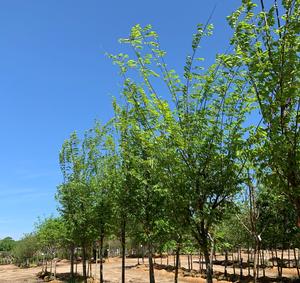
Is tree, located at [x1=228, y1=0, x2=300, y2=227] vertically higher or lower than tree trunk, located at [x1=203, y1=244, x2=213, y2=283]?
higher

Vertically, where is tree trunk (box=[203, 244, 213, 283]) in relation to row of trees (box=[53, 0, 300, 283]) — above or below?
below

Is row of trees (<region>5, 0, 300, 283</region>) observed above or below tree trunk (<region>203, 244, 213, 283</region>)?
above

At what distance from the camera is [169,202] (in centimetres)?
1016

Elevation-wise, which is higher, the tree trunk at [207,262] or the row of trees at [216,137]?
the row of trees at [216,137]

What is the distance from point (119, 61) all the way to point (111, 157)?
13394mm

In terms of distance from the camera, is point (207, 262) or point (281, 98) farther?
point (207, 262)

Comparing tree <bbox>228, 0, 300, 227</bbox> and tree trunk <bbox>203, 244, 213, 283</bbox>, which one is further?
tree trunk <bbox>203, 244, 213, 283</bbox>

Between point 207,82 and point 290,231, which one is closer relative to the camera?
point 207,82

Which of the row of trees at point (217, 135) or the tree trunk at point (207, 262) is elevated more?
the row of trees at point (217, 135)

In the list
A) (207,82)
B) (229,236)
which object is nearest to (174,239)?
(207,82)

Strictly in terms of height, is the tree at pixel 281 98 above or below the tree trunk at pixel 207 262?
above

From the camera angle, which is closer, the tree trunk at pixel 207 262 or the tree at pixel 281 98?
the tree at pixel 281 98

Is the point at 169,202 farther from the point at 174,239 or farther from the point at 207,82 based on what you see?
the point at 174,239

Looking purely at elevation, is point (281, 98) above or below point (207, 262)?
above
